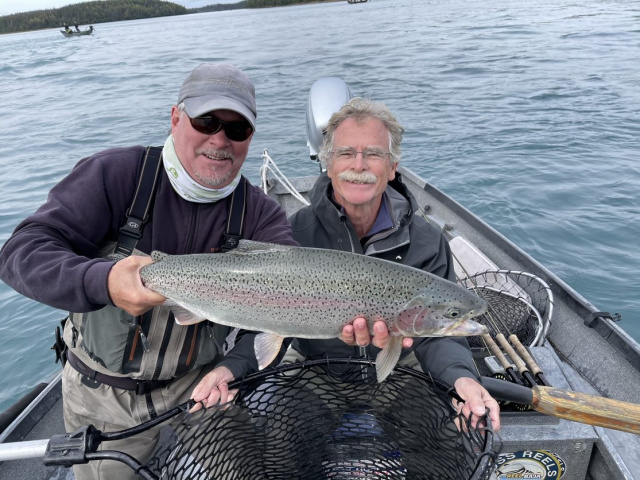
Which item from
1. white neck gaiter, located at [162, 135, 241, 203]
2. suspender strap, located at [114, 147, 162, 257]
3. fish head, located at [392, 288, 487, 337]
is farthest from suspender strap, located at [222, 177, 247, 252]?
fish head, located at [392, 288, 487, 337]

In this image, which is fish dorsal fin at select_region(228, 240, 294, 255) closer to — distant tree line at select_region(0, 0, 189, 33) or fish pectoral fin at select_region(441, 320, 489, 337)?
fish pectoral fin at select_region(441, 320, 489, 337)

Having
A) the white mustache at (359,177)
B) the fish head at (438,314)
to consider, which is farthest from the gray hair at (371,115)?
the fish head at (438,314)

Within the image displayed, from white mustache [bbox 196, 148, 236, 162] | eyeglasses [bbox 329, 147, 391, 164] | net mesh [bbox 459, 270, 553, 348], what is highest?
white mustache [bbox 196, 148, 236, 162]

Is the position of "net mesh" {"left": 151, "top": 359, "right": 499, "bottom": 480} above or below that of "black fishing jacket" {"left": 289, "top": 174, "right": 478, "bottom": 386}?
below

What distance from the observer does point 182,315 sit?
2.63m

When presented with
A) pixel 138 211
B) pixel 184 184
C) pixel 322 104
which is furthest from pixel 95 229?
pixel 322 104

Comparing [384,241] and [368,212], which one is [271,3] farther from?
[384,241]

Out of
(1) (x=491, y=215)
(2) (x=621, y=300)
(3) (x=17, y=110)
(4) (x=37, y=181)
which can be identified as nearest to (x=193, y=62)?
(3) (x=17, y=110)

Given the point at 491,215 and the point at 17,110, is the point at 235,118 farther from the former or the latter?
the point at 17,110

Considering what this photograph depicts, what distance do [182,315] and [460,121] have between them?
1559cm

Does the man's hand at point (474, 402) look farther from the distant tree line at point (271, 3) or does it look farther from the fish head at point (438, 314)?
the distant tree line at point (271, 3)

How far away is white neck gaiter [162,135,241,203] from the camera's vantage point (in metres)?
2.71

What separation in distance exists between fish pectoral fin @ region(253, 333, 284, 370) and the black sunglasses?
4.26ft

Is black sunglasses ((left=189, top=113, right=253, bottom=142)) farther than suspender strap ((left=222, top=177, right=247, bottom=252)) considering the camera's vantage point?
No
